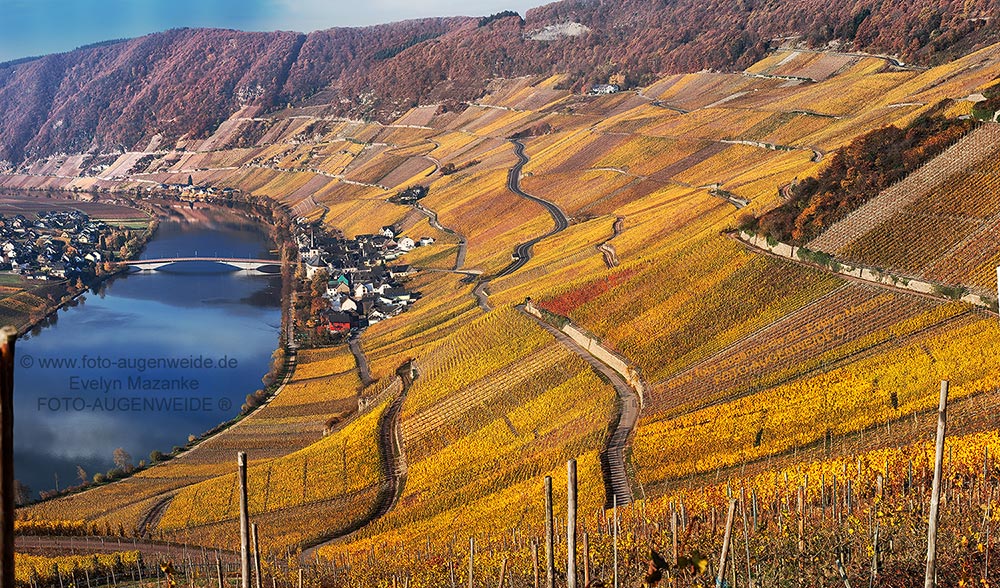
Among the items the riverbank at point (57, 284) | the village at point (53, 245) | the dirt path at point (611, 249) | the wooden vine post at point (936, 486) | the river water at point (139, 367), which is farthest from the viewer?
the village at point (53, 245)

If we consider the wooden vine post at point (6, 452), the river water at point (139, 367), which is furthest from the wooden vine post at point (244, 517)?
the river water at point (139, 367)

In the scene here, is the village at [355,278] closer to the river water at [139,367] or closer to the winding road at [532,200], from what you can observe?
the river water at [139,367]

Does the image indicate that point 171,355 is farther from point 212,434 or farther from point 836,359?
point 836,359

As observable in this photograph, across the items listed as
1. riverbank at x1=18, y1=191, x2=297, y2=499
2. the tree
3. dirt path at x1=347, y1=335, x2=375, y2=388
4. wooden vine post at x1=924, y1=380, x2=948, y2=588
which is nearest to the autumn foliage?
dirt path at x1=347, y1=335, x2=375, y2=388

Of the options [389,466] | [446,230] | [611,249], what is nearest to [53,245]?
[446,230]

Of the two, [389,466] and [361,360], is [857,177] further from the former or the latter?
[361,360]

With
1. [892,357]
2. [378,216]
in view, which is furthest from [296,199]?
[892,357]
